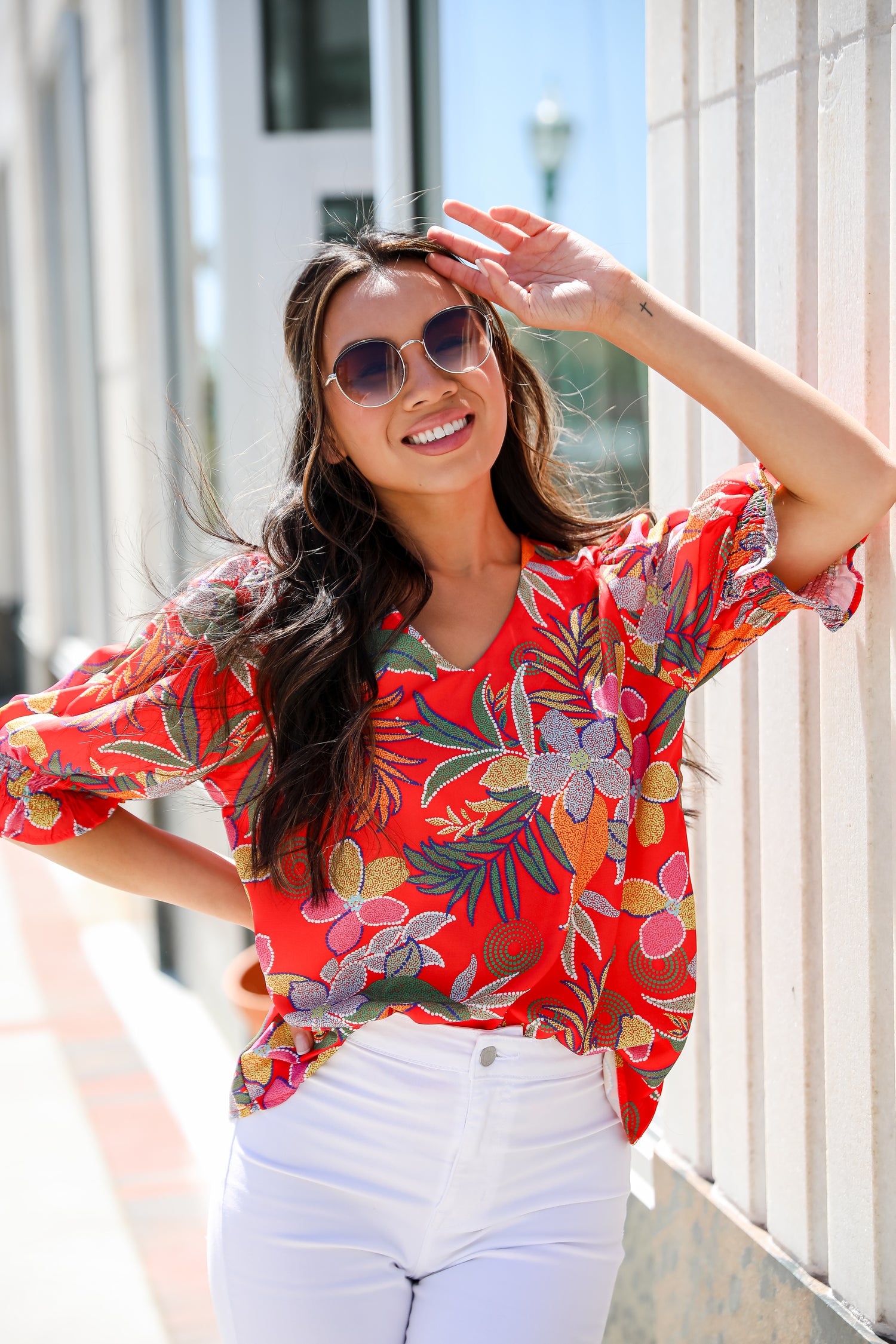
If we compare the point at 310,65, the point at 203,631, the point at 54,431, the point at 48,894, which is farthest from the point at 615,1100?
the point at 54,431

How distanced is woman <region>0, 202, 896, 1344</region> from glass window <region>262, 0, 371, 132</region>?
12.5ft

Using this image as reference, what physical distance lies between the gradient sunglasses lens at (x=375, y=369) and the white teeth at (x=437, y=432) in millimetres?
65

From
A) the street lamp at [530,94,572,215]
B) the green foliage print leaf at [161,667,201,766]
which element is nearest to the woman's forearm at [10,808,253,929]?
the green foliage print leaf at [161,667,201,766]

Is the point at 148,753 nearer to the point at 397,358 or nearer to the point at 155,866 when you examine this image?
the point at 155,866

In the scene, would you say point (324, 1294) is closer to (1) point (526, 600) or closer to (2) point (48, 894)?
(1) point (526, 600)

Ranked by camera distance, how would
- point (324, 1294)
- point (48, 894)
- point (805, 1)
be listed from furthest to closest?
1. point (48, 894)
2. point (805, 1)
3. point (324, 1294)

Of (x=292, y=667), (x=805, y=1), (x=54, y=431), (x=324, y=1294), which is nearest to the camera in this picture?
(x=324, y=1294)

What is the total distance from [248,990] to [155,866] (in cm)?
74

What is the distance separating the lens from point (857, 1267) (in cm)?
196

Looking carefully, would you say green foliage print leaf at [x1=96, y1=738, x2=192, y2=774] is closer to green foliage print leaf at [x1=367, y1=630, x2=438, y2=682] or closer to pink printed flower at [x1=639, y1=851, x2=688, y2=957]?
green foliage print leaf at [x1=367, y1=630, x2=438, y2=682]

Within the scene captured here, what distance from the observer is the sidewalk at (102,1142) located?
324 centimetres

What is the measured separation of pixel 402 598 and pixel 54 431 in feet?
24.6

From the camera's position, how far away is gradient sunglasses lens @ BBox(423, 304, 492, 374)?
1778 mm

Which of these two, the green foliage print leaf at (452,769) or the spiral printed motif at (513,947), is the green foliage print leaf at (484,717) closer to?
the green foliage print leaf at (452,769)
